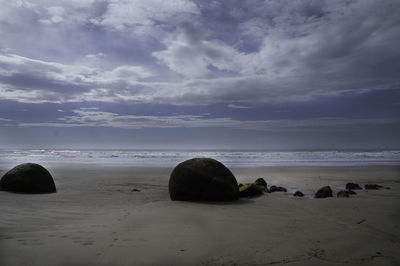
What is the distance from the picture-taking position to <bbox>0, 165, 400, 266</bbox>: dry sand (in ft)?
9.24

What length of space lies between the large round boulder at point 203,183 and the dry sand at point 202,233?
0.41m

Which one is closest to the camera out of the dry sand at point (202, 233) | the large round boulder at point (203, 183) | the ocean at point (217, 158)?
the dry sand at point (202, 233)

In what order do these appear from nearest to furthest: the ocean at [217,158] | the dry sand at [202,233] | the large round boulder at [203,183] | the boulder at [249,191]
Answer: the dry sand at [202,233] → the large round boulder at [203,183] → the boulder at [249,191] → the ocean at [217,158]

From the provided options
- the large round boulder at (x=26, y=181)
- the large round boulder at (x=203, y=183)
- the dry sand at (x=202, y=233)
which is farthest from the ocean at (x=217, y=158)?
the dry sand at (x=202, y=233)

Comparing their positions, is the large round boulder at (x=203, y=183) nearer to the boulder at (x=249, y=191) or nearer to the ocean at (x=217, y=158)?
the boulder at (x=249, y=191)

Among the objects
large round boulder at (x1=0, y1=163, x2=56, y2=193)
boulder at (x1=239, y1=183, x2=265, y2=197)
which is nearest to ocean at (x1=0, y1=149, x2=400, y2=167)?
large round boulder at (x1=0, y1=163, x2=56, y2=193)

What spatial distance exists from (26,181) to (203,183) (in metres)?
5.33

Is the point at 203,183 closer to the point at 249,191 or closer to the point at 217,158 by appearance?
the point at 249,191

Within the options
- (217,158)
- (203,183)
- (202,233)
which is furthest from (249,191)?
(217,158)

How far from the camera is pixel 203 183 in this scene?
6301mm

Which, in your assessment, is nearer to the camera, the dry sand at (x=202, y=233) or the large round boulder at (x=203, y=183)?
the dry sand at (x=202, y=233)

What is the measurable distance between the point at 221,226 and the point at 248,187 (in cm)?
353

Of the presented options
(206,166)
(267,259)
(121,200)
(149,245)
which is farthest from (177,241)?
(121,200)

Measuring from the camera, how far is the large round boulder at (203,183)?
6.21 metres
